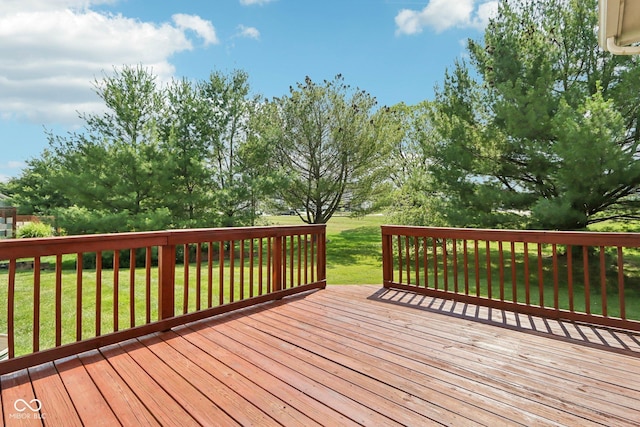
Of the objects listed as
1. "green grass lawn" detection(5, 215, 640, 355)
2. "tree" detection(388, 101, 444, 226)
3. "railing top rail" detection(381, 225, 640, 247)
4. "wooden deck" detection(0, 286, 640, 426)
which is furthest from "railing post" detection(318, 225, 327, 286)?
"tree" detection(388, 101, 444, 226)

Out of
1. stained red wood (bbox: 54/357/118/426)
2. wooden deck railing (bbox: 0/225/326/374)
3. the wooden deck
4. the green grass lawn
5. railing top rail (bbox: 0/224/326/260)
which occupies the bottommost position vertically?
the green grass lawn

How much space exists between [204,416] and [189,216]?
10542 mm

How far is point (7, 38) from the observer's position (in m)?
9.41

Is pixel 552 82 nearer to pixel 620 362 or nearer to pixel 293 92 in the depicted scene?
pixel 620 362

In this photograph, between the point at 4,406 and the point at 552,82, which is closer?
the point at 4,406

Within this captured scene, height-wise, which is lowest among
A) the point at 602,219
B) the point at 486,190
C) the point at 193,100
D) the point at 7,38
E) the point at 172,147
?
the point at 602,219

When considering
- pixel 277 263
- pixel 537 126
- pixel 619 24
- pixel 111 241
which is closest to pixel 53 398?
pixel 111 241

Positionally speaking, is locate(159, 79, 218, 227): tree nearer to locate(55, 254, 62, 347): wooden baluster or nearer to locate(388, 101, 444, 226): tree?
locate(388, 101, 444, 226): tree

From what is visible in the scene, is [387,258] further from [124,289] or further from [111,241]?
[124,289]

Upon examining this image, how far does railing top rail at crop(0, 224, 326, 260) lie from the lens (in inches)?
83.1

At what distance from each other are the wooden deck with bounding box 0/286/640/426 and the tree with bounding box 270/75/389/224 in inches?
354

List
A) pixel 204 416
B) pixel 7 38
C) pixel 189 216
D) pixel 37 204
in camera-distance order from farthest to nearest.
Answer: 1. pixel 37 204
2. pixel 189 216
3. pixel 7 38
4. pixel 204 416

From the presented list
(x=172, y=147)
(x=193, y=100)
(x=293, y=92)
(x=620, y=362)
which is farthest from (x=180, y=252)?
(x=620, y=362)

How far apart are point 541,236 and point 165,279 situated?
3513 millimetres
